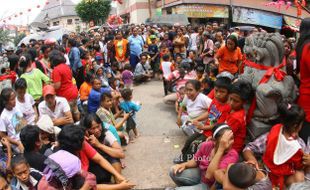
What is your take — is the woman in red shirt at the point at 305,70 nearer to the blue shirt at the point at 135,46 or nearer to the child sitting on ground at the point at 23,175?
the child sitting on ground at the point at 23,175

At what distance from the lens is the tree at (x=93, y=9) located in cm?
4209

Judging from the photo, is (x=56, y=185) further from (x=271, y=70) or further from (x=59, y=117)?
(x=271, y=70)

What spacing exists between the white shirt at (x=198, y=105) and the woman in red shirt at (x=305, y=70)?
1599 millimetres

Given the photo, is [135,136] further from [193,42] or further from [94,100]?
[193,42]

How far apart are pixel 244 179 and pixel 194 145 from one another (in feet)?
5.61

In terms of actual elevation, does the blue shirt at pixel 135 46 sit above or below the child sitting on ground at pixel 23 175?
above

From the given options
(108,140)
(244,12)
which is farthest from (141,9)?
(108,140)

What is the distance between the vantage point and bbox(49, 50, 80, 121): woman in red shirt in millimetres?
A: 5562

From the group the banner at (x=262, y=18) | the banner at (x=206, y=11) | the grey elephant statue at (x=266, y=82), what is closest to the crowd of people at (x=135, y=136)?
the grey elephant statue at (x=266, y=82)

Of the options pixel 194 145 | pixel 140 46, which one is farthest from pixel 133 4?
pixel 194 145

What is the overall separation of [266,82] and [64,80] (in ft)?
11.0

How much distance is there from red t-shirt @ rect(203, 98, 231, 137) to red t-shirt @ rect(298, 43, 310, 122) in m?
0.87

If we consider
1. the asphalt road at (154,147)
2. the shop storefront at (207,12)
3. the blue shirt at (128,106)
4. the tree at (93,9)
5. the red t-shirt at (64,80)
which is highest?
the tree at (93,9)

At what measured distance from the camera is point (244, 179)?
2.71 metres
